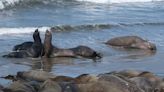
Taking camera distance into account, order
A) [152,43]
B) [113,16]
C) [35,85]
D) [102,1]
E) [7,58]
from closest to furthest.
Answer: [35,85]
[7,58]
[152,43]
[113,16]
[102,1]

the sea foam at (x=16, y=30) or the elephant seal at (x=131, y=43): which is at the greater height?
the sea foam at (x=16, y=30)

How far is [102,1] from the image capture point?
23609 millimetres

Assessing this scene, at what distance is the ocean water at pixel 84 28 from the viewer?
10523 millimetres

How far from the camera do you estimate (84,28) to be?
15.6 m

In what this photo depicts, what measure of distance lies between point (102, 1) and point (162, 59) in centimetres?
1244

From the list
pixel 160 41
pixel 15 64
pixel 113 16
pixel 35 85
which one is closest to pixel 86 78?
pixel 35 85

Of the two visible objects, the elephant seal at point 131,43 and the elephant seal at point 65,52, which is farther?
the elephant seal at point 131,43

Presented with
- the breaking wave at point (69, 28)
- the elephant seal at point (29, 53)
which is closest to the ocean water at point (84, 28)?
the breaking wave at point (69, 28)

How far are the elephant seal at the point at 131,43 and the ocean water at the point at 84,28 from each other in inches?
9.6

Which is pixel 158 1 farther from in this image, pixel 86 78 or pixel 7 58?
pixel 86 78

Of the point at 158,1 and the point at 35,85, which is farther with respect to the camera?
the point at 158,1

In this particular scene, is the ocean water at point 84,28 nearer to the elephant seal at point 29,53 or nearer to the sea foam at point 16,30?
the sea foam at point 16,30

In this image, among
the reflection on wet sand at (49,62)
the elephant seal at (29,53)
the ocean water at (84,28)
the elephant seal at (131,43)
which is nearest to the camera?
the reflection on wet sand at (49,62)

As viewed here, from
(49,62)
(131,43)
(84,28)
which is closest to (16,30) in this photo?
(84,28)
